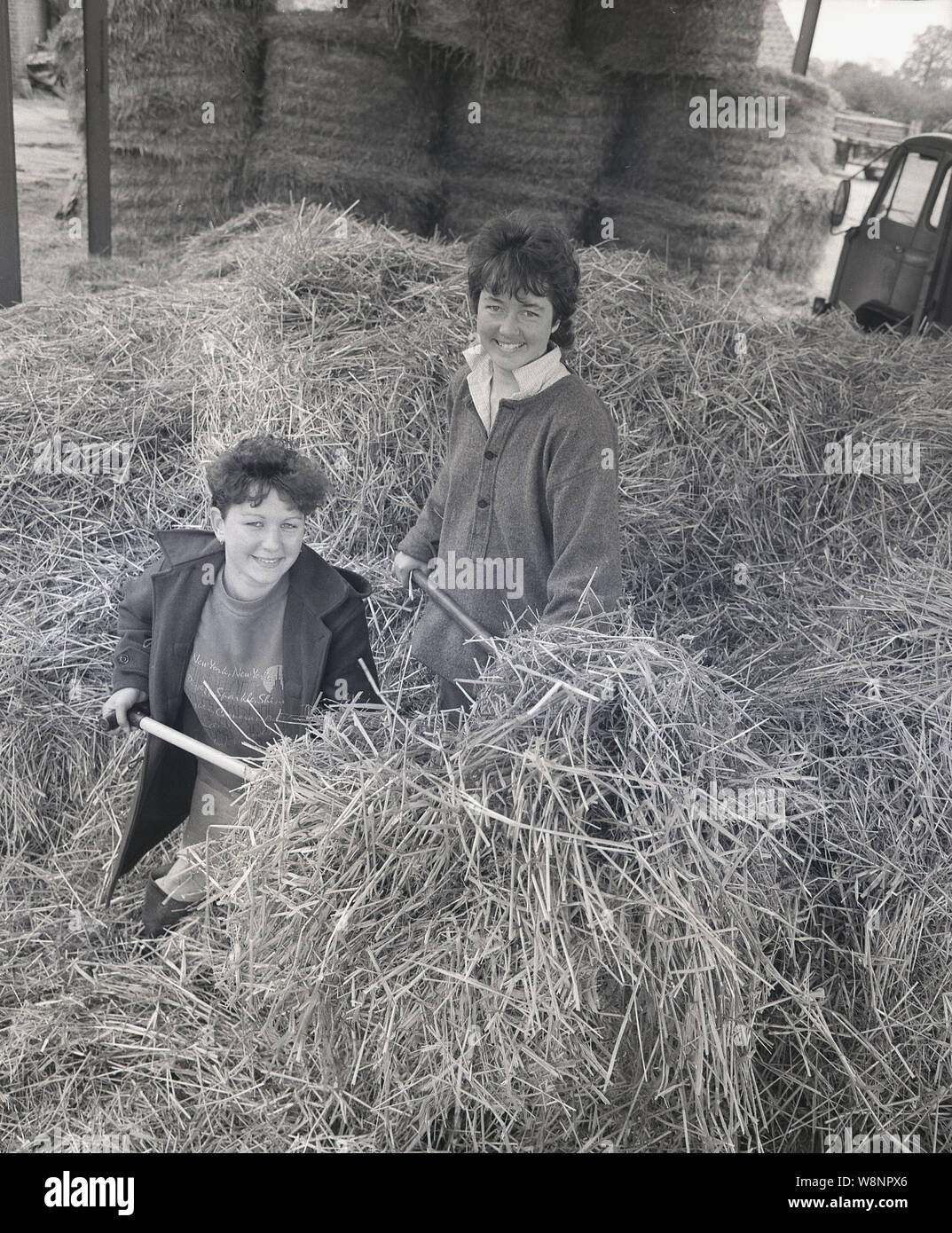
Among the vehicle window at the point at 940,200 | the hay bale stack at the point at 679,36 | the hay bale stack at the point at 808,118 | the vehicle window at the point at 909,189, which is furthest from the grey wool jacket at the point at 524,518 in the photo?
the hay bale stack at the point at 808,118

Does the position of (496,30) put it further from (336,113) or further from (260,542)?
(260,542)

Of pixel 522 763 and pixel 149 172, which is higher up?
pixel 149 172

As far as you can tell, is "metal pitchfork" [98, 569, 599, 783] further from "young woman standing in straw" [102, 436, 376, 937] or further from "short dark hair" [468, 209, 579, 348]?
"short dark hair" [468, 209, 579, 348]

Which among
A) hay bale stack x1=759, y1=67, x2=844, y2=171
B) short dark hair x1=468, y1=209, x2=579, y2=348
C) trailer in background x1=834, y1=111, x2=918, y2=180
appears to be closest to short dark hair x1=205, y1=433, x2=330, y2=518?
short dark hair x1=468, y1=209, x2=579, y2=348

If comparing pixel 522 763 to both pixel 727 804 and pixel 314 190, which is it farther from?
pixel 314 190

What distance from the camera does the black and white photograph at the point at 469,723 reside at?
1701 mm

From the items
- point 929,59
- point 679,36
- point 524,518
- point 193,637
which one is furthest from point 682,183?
point 193,637

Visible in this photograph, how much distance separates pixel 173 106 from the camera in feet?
17.5

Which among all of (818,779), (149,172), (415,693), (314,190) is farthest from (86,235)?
(818,779)

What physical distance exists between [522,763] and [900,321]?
411 cm

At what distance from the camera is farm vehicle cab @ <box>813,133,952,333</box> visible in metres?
4.95

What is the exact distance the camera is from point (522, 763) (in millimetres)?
1708

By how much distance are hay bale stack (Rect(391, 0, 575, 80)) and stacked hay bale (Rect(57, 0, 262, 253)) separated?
862mm

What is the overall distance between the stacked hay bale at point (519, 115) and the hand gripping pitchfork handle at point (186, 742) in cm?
435
